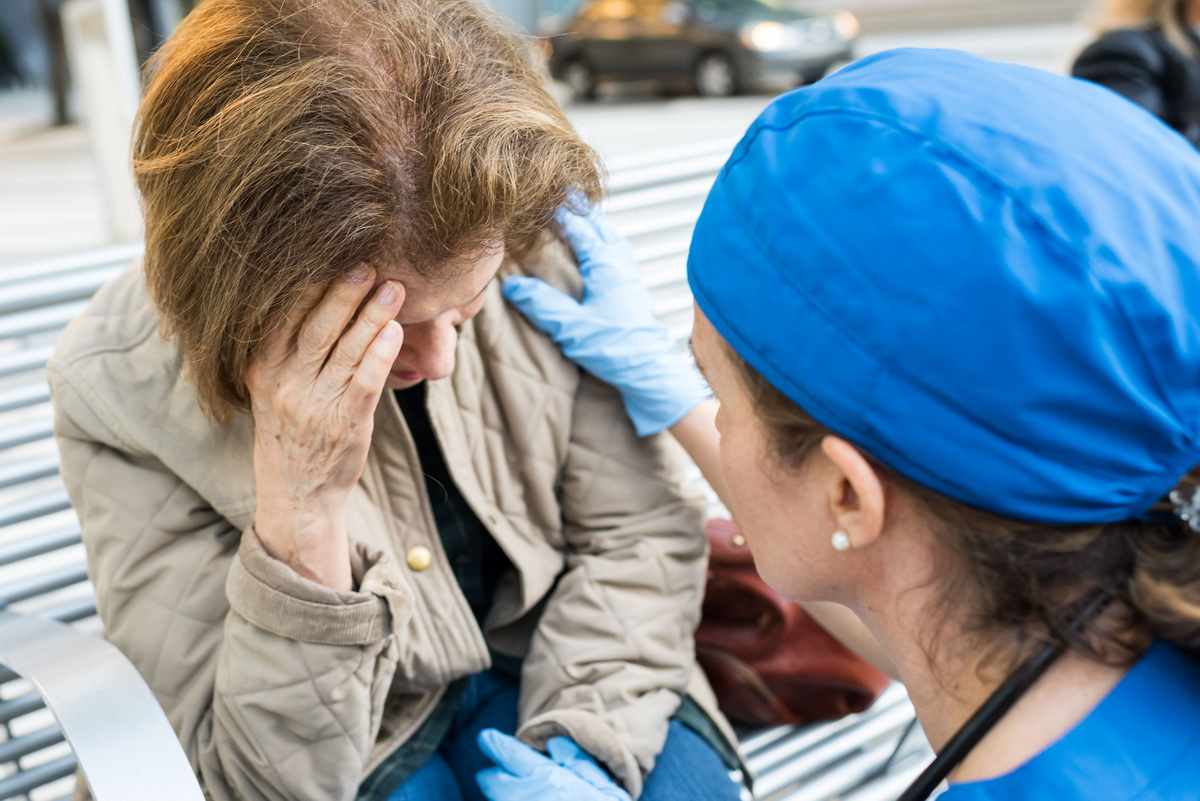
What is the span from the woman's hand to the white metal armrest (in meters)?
0.23

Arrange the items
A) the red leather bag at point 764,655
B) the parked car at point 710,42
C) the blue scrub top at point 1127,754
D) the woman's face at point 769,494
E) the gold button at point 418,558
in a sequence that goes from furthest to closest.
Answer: the parked car at point 710,42 → the red leather bag at point 764,655 → the gold button at point 418,558 → the woman's face at point 769,494 → the blue scrub top at point 1127,754

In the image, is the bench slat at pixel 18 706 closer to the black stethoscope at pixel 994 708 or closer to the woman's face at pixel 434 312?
the woman's face at pixel 434 312

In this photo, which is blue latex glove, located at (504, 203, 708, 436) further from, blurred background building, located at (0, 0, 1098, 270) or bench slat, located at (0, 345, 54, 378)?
blurred background building, located at (0, 0, 1098, 270)

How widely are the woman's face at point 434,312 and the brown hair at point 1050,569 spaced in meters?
0.43

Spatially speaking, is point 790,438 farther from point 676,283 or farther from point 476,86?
point 676,283

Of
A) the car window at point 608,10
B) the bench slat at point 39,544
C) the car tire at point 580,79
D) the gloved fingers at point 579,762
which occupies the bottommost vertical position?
the car tire at point 580,79

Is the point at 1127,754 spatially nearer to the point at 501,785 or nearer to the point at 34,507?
the point at 501,785

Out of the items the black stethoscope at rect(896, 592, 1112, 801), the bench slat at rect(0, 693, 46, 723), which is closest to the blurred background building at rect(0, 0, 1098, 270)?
the bench slat at rect(0, 693, 46, 723)

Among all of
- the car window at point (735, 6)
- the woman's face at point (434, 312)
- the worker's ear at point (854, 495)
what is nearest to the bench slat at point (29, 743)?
the woman's face at point (434, 312)

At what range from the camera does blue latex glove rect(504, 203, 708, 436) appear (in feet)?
5.27

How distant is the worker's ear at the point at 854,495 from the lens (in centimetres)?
92

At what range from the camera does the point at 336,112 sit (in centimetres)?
117

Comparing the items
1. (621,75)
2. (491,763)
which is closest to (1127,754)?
(491,763)

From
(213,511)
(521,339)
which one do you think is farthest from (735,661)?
(213,511)
